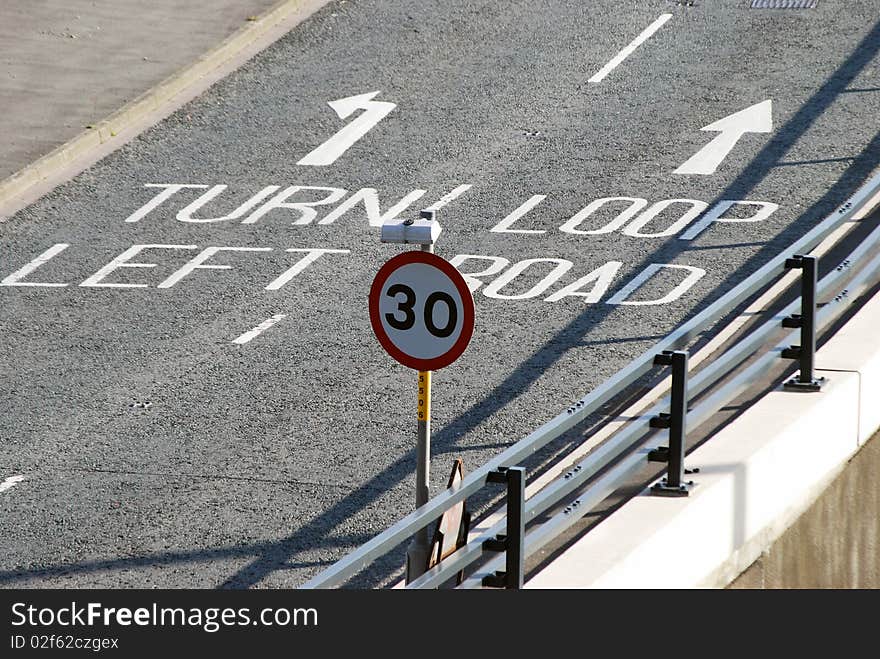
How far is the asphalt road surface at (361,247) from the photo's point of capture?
36.6ft

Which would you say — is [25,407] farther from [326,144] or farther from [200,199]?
[326,144]

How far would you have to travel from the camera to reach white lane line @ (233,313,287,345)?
45.7ft

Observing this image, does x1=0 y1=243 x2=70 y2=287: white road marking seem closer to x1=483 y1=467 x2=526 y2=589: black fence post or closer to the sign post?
the sign post

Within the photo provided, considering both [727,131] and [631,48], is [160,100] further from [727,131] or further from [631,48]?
[727,131]

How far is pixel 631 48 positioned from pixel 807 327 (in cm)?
1360

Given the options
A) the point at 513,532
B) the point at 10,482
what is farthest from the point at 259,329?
the point at 513,532

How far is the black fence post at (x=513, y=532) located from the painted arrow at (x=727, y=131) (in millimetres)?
11582

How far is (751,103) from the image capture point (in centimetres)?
1988

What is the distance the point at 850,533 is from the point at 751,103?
1133 cm

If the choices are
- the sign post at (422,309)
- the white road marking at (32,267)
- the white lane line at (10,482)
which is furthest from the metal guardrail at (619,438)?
the white road marking at (32,267)

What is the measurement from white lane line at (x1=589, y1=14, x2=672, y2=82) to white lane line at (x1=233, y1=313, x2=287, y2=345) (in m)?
8.06

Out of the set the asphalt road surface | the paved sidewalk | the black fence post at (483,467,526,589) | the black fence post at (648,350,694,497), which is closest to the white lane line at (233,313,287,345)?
the asphalt road surface
